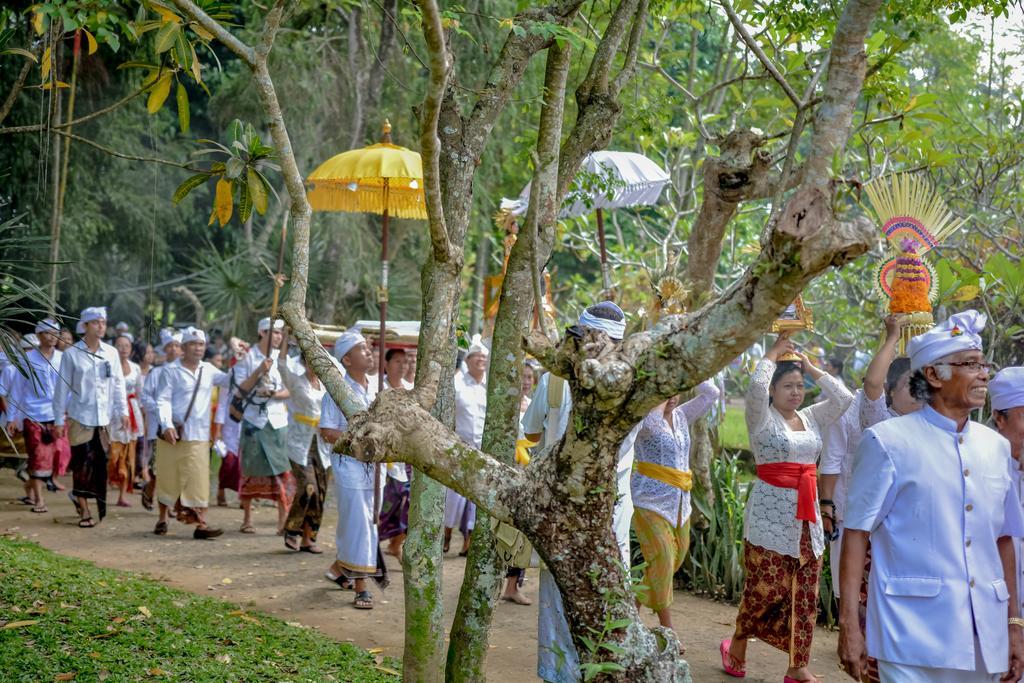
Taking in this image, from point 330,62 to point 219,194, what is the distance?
1321cm

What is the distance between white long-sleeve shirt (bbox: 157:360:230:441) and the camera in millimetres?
10125

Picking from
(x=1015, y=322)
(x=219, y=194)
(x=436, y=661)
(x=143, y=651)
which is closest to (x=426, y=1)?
(x=219, y=194)

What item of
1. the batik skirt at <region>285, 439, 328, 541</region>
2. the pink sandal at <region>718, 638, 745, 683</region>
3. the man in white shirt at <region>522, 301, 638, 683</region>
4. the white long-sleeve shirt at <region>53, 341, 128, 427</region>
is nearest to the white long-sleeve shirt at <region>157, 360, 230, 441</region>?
the white long-sleeve shirt at <region>53, 341, 128, 427</region>

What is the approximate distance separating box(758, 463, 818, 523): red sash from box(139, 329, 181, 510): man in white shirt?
251 inches

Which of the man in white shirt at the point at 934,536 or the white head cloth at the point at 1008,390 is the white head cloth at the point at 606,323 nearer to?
the man in white shirt at the point at 934,536

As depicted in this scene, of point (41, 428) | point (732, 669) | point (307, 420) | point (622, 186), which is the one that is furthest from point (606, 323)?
point (41, 428)

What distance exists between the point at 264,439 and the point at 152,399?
164cm

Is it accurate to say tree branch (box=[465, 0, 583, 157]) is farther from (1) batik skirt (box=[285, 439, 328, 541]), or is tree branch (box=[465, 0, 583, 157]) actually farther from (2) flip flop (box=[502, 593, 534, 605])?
(1) batik skirt (box=[285, 439, 328, 541])

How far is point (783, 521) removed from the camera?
611 cm

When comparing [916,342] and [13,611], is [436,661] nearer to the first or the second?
[916,342]

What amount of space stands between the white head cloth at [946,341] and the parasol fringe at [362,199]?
16.6ft

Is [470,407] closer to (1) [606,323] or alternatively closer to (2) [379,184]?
(2) [379,184]

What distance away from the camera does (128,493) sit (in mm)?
12680

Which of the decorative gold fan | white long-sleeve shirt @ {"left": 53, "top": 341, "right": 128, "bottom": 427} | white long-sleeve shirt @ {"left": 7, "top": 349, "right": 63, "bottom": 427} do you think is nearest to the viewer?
the decorative gold fan
